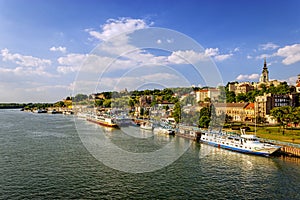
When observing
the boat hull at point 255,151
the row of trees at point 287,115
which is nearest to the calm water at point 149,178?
the boat hull at point 255,151

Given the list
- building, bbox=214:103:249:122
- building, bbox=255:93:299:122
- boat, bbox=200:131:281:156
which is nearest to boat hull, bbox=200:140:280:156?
boat, bbox=200:131:281:156

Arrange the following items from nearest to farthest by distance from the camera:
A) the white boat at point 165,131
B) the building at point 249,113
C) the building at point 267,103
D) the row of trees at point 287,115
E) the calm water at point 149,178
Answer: the calm water at point 149,178 < the row of trees at point 287,115 < the white boat at point 165,131 < the building at point 267,103 < the building at point 249,113

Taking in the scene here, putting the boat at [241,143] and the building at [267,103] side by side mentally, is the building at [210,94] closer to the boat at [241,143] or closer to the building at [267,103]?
the building at [267,103]

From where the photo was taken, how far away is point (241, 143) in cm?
2058

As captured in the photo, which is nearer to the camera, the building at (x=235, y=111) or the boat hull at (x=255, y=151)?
the boat hull at (x=255, y=151)

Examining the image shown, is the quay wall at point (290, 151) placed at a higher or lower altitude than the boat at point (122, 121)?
lower

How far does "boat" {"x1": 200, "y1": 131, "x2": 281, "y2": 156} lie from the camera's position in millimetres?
18719

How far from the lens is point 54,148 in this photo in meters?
20.1

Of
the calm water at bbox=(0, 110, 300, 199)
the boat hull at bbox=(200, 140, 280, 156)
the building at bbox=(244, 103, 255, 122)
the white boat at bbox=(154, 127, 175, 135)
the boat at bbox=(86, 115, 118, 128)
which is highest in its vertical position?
the building at bbox=(244, 103, 255, 122)

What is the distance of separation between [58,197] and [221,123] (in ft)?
87.7

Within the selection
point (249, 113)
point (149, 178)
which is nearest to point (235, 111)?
point (249, 113)

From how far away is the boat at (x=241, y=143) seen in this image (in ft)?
61.4

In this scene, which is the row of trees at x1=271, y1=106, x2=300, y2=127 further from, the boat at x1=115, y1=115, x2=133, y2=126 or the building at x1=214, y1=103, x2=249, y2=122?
the boat at x1=115, y1=115, x2=133, y2=126

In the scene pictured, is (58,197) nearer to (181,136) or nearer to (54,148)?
(54,148)
